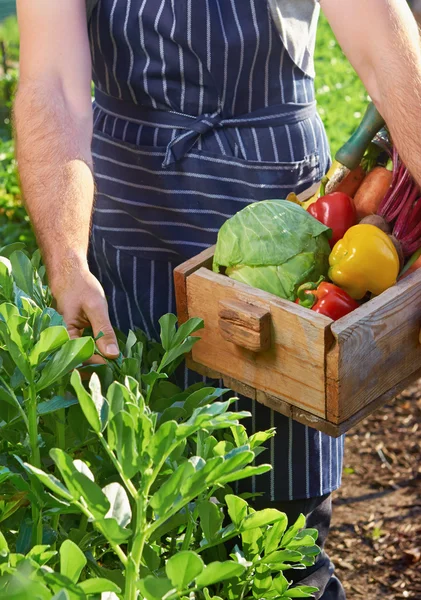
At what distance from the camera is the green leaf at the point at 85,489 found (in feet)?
A: 3.04

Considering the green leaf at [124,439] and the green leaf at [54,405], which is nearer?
the green leaf at [124,439]

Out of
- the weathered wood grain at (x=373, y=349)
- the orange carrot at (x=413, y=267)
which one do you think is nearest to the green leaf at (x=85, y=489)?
the weathered wood grain at (x=373, y=349)

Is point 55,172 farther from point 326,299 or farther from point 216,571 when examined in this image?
point 216,571

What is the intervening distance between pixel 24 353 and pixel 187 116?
4.03ft

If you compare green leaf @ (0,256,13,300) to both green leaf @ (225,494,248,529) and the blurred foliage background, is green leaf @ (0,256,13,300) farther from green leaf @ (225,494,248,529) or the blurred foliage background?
the blurred foliage background

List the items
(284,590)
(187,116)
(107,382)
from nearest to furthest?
(284,590) → (107,382) → (187,116)

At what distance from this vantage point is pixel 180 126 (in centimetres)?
225

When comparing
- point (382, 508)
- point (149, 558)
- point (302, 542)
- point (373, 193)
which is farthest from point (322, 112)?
point (149, 558)

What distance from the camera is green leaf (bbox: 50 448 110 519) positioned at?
0.93 metres

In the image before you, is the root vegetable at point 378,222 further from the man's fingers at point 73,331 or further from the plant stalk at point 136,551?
the plant stalk at point 136,551

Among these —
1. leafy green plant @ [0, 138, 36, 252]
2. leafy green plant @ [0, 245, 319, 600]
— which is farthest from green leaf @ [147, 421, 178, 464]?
leafy green plant @ [0, 138, 36, 252]

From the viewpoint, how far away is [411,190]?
6.43 feet

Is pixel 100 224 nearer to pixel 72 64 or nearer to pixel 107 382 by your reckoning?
pixel 72 64

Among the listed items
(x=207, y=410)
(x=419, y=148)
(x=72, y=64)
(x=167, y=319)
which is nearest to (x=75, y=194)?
(x=72, y=64)
